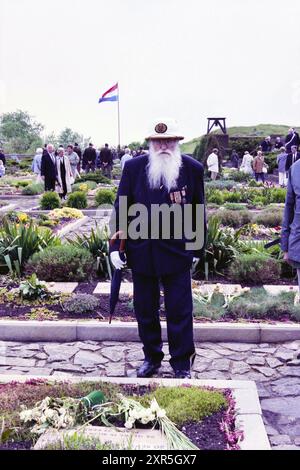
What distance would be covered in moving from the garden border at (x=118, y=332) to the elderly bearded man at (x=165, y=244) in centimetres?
95

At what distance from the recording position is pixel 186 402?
145 inches

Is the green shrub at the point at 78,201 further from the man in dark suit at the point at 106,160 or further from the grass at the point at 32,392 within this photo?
the grass at the point at 32,392

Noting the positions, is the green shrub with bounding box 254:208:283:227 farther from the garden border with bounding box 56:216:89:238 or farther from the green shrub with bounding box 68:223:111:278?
the green shrub with bounding box 68:223:111:278

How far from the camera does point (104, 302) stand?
6277mm

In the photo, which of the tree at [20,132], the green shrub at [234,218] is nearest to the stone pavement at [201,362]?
the green shrub at [234,218]

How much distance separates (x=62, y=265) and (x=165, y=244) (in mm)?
2958

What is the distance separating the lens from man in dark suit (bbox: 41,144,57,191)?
1588 cm

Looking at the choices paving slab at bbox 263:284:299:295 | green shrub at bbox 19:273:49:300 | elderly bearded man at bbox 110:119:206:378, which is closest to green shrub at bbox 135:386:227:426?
elderly bearded man at bbox 110:119:206:378

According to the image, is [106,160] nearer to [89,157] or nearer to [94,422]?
[89,157]

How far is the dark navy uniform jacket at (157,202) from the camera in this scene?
4359 mm

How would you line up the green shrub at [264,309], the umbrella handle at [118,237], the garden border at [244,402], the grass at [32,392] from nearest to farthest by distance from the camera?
the garden border at [244,402]
the grass at [32,392]
the umbrella handle at [118,237]
the green shrub at [264,309]

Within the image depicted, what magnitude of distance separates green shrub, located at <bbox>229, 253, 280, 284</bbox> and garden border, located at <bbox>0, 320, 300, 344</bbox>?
1.51 metres

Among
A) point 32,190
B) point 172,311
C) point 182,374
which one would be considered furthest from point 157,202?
point 32,190
